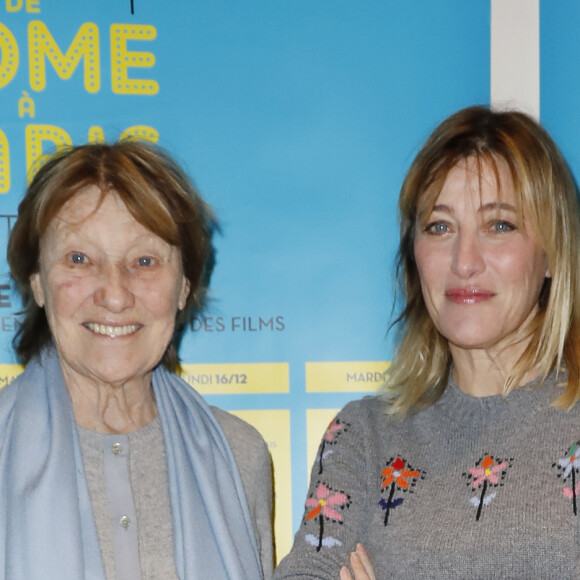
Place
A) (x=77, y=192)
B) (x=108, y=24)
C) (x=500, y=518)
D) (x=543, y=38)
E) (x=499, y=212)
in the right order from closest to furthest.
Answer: (x=500, y=518) < (x=499, y=212) < (x=77, y=192) < (x=108, y=24) < (x=543, y=38)

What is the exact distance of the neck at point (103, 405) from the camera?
2.30 metres

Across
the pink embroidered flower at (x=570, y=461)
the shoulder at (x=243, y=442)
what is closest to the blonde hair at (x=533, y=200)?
the pink embroidered flower at (x=570, y=461)

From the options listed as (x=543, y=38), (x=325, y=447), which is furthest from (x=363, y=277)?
(x=543, y=38)

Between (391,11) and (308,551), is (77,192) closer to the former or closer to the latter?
(308,551)

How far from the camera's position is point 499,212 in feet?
6.82

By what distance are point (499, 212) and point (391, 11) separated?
1117 millimetres

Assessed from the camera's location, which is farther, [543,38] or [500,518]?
[543,38]

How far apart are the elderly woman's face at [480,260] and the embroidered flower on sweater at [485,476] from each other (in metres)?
0.28

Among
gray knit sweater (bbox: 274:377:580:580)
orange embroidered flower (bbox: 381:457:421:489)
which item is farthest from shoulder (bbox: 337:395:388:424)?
orange embroidered flower (bbox: 381:457:421:489)

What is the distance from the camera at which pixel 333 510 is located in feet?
6.97

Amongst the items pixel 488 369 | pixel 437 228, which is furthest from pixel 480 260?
pixel 488 369

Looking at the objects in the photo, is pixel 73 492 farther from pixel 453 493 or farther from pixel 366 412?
pixel 453 493

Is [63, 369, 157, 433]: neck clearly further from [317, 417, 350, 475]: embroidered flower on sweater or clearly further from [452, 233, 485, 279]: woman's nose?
[452, 233, 485, 279]: woman's nose

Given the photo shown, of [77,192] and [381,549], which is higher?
[77,192]
